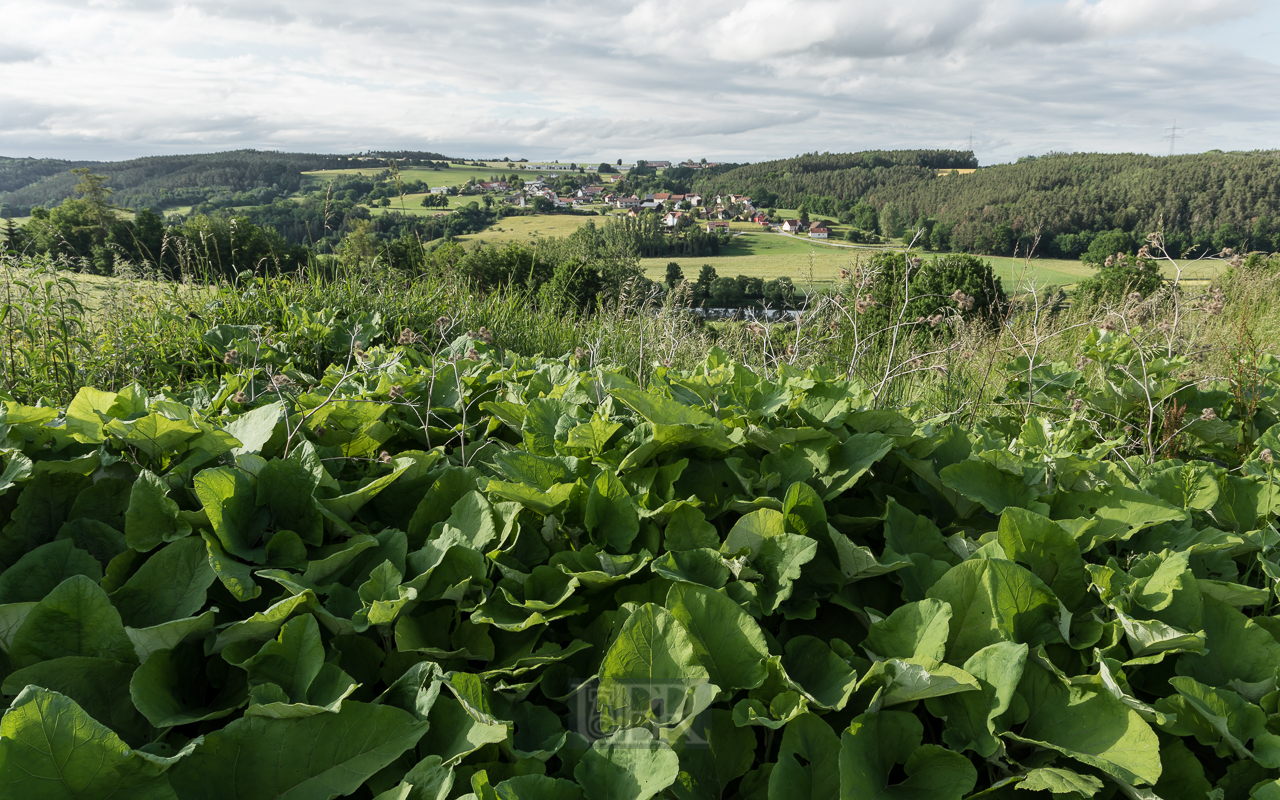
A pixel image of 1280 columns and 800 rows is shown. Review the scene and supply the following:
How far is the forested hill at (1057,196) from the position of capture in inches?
493

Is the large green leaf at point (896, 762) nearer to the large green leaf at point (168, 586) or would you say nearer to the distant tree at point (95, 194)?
the large green leaf at point (168, 586)

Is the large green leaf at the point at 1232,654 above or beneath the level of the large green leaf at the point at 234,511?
beneath

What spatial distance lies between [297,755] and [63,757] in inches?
10.8

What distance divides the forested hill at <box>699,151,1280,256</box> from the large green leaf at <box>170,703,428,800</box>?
3555 mm

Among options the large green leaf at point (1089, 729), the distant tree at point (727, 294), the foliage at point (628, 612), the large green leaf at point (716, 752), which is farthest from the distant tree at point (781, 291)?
the large green leaf at point (716, 752)

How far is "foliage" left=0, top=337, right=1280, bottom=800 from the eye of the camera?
1010 millimetres

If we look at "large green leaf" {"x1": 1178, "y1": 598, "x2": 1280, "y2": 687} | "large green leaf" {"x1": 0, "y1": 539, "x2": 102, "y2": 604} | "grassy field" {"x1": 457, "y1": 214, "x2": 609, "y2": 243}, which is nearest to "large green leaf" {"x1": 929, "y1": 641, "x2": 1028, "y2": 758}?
"large green leaf" {"x1": 1178, "y1": 598, "x2": 1280, "y2": 687}

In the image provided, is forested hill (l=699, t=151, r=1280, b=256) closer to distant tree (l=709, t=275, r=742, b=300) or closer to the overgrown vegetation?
the overgrown vegetation

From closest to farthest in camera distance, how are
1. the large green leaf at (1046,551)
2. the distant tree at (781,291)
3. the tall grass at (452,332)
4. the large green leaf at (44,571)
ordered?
the large green leaf at (44,571)
the large green leaf at (1046,551)
the tall grass at (452,332)
the distant tree at (781,291)

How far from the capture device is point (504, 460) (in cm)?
143

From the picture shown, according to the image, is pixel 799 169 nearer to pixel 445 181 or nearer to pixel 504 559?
pixel 445 181

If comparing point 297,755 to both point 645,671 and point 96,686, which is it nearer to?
point 96,686

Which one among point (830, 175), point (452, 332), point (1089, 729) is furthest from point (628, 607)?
point (830, 175)

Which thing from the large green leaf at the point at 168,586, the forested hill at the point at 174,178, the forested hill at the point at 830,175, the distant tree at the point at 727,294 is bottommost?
the distant tree at the point at 727,294
